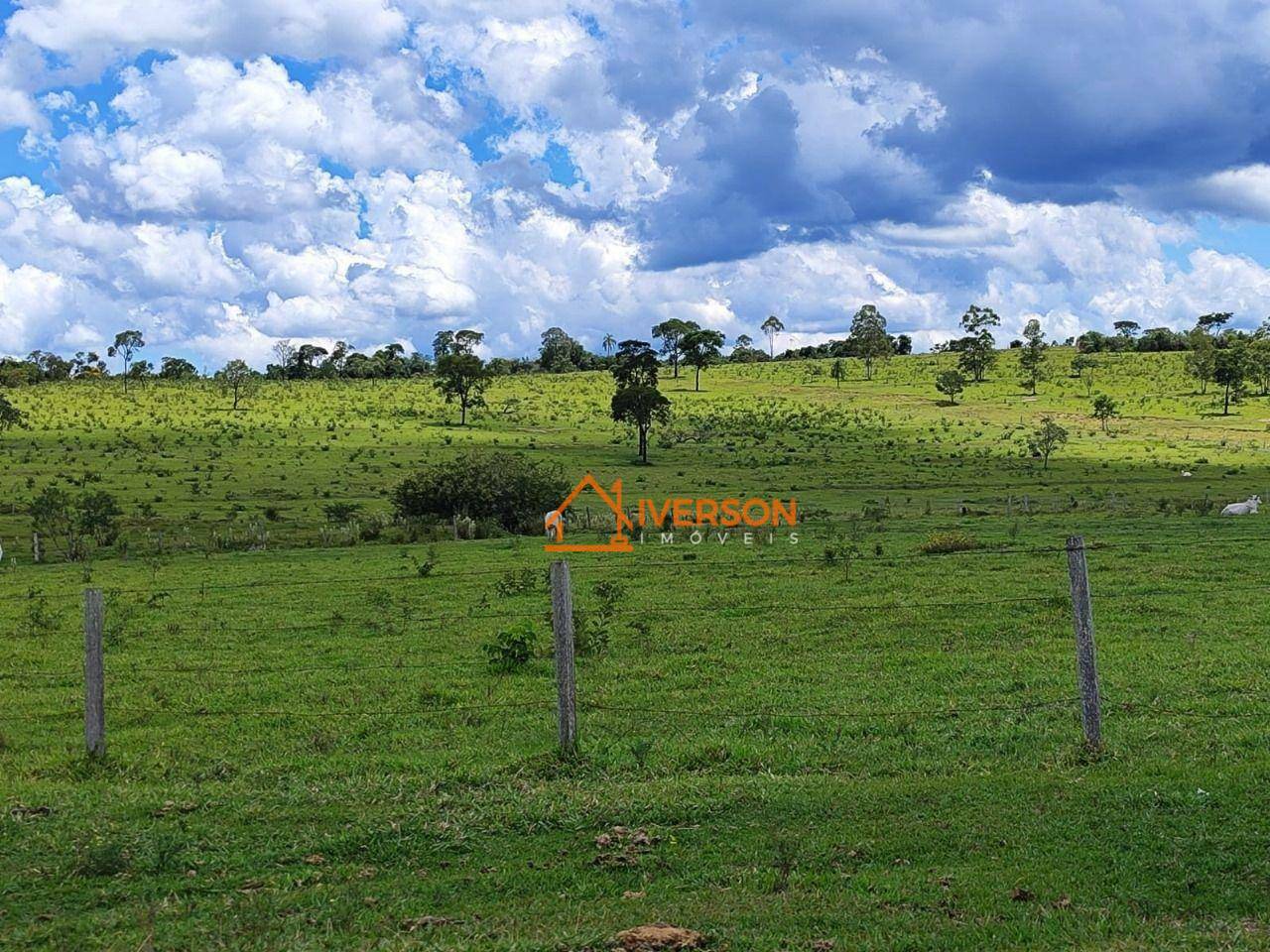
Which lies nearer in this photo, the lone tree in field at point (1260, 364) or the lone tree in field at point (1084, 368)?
the lone tree in field at point (1260, 364)

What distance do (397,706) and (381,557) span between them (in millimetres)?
21149

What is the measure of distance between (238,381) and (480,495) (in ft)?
251

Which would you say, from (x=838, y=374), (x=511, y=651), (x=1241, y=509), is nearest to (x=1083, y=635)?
(x=511, y=651)

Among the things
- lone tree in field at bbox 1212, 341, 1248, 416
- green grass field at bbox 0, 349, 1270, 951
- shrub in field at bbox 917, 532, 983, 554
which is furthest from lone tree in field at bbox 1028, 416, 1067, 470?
shrub in field at bbox 917, 532, 983, 554

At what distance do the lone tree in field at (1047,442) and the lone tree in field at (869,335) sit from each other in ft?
200

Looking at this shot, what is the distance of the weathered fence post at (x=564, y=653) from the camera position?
401 inches

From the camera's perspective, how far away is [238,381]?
114250mm

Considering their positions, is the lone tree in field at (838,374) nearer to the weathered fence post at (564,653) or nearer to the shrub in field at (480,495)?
the shrub in field at (480,495)

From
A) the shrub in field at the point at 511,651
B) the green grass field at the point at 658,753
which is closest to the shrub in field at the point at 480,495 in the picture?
the green grass field at the point at 658,753

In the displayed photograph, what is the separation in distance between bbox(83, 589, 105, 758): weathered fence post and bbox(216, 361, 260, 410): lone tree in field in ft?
338

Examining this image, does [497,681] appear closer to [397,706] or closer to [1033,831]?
[397,706]

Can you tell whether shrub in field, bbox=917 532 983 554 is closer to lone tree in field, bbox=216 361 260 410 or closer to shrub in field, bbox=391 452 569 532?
→ shrub in field, bbox=391 452 569 532

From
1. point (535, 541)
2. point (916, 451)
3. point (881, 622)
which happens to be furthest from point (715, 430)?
point (881, 622)

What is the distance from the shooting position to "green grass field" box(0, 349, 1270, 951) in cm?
718
